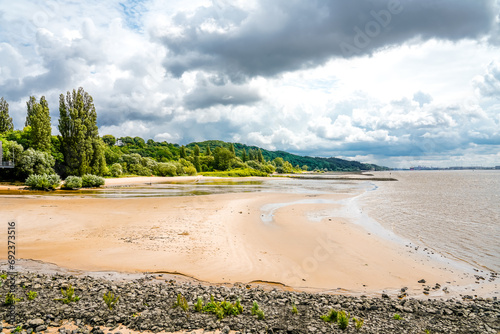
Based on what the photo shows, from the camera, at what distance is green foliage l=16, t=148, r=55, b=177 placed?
1649 inches

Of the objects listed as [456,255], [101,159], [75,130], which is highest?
[75,130]

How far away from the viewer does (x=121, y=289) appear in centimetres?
763

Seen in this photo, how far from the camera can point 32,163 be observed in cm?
4247

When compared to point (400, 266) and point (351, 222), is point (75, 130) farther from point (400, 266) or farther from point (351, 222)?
point (400, 266)

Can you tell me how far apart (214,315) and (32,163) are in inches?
1928

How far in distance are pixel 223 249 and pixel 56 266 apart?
A: 20.6 feet

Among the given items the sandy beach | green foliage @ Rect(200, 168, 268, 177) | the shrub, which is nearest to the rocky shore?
the sandy beach

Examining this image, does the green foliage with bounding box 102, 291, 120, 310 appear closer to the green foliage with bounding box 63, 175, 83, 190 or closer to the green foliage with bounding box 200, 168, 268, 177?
the green foliage with bounding box 63, 175, 83, 190

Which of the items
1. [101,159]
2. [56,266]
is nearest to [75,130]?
[101,159]

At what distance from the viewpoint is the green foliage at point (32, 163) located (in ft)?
137

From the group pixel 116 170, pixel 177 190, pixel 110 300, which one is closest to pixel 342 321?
pixel 110 300

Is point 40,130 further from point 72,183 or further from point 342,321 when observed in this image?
point 342,321

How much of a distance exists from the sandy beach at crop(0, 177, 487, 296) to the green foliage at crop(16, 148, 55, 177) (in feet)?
92.9

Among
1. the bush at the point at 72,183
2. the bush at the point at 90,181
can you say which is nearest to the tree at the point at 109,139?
the bush at the point at 90,181
